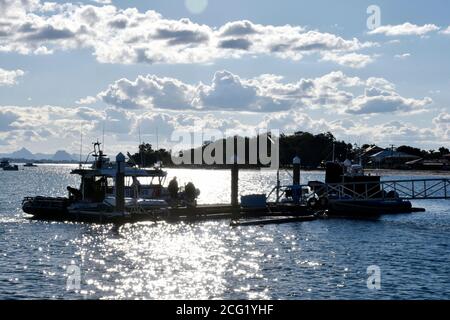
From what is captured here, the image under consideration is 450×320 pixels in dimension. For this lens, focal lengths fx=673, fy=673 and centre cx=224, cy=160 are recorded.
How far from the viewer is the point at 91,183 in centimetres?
5384

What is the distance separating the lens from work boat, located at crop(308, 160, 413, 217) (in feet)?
203

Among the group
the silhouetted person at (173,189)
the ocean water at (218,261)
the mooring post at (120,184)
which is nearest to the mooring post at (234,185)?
the ocean water at (218,261)

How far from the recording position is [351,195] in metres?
67.8

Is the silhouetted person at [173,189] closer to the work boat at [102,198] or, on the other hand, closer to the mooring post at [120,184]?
the work boat at [102,198]

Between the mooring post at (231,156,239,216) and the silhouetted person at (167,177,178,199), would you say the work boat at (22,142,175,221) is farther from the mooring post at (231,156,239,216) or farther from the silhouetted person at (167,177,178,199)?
the mooring post at (231,156,239,216)

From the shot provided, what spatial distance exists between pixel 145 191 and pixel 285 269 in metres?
26.9

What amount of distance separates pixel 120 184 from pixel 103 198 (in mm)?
6151

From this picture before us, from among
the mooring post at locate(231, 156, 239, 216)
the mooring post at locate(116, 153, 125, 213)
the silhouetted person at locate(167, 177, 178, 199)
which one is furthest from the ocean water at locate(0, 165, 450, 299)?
the silhouetted person at locate(167, 177, 178, 199)

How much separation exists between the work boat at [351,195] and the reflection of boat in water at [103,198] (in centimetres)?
1585

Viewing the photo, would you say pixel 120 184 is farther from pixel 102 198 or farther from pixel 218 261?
pixel 218 261

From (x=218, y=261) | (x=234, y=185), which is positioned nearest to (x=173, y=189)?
(x=234, y=185)

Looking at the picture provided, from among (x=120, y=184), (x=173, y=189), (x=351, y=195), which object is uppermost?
(x=120, y=184)
